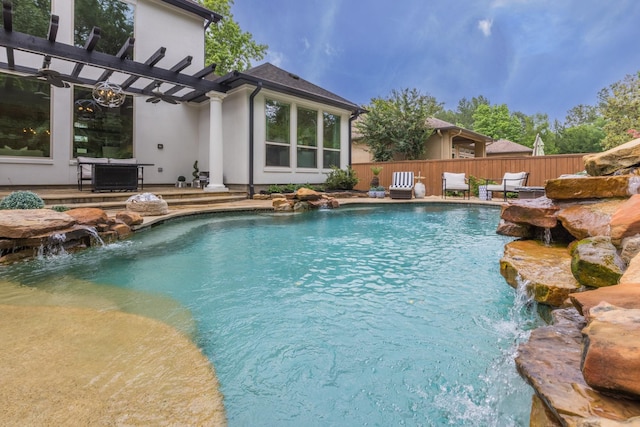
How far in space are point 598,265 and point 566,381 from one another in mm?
1128

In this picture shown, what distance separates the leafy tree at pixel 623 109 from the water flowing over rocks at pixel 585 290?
21.8 m

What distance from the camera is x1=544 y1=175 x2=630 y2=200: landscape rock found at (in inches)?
99.7

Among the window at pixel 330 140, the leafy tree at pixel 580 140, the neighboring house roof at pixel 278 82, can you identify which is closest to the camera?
the neighboring house roof at pixel 278 82

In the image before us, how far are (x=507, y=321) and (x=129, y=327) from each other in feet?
7.86

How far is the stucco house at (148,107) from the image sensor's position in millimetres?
7684

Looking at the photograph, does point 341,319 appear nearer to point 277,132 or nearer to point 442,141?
point 277,132

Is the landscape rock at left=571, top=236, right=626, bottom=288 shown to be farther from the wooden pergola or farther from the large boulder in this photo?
the wooden pergola

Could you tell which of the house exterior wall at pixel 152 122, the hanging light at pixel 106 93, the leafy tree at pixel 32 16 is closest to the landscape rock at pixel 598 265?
the hanging light at pixel 106 93

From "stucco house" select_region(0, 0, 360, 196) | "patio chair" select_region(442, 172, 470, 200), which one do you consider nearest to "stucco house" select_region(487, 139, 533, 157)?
"patio chair" select_region(442, 172, 470, 200)

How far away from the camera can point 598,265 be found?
1.78 metres

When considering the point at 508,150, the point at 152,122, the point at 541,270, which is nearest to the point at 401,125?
the point at 508,150

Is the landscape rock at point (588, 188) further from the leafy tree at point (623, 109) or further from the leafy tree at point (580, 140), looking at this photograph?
the leafy tree at point (580, 140)

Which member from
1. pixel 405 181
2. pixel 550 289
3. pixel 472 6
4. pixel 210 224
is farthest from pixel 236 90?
pixel 472 6

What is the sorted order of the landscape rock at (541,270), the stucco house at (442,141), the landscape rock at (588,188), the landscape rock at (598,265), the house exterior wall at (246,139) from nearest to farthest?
the landscape rock at (598,265), the landscape rock at (541,270), the landscape rock at (588,188), the house exterior wall at (246,139), the stucco house at (442,141)
